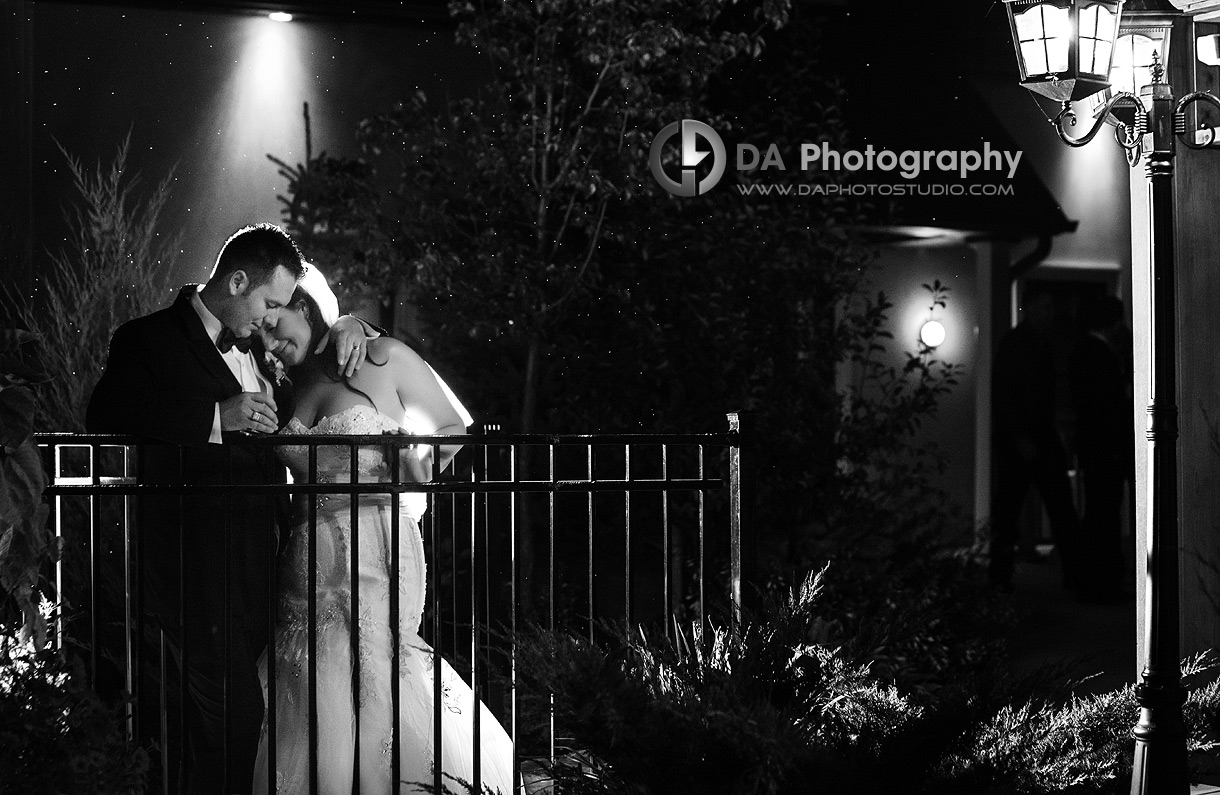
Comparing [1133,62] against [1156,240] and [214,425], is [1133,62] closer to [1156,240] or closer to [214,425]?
[1156,240]

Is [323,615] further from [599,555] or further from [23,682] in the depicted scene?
[599,555]

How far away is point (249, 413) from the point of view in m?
3.59

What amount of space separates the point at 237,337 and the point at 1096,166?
12.7 ft

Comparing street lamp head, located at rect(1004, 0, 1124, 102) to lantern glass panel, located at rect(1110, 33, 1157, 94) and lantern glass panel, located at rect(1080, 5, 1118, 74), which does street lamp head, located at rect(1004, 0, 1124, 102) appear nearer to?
Answer: lantern glass panel, located at rect(1080, 5, 1118, 74)

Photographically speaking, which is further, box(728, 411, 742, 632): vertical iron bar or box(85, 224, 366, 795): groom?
box(85, 224, 366, 795): groom

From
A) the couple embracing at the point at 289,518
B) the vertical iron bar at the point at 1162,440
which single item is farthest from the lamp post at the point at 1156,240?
the couple embracing at the point at 289,518

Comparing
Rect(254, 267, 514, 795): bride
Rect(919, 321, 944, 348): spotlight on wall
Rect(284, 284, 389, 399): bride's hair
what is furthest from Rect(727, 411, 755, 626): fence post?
Rect(919, 321, 944, 348): spotlight on wall

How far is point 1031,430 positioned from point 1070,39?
2657mm

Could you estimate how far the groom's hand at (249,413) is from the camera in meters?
3.57

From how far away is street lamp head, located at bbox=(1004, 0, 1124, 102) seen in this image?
3.49 m

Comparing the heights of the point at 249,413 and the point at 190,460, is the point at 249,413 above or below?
above

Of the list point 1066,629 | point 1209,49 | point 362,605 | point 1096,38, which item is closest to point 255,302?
point 362,605

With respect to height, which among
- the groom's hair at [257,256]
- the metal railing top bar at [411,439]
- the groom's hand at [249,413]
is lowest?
the metal railing top bar at [411,439]

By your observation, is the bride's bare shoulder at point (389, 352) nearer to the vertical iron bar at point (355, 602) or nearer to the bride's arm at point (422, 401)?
the bride's arm at point (422, 401)
